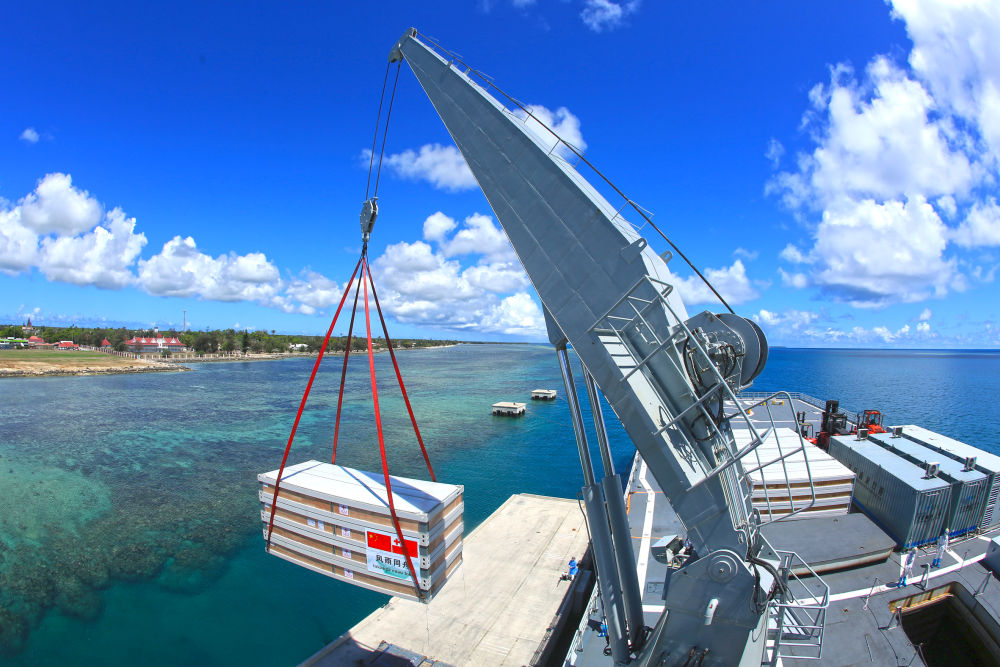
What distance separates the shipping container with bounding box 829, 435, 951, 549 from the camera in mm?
18250

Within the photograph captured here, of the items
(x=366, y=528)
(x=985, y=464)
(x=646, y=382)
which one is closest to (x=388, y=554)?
(x=366, y=528)

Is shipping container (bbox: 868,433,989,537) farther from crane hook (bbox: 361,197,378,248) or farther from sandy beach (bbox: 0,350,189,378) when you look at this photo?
sandy beach (bbox: 0,350,189,378)

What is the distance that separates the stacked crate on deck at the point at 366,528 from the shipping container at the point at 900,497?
61.7ft

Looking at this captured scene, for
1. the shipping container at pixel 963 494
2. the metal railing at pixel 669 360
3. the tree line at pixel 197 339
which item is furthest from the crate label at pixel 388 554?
the tree line at pixel 197 339

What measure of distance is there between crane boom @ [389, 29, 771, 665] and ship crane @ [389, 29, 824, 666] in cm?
2

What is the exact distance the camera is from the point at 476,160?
8.50 meters

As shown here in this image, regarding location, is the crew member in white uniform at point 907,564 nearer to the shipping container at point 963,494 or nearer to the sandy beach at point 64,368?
the shipping container at point 963,494

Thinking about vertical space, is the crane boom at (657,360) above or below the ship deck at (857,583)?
above

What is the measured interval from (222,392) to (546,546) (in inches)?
2834

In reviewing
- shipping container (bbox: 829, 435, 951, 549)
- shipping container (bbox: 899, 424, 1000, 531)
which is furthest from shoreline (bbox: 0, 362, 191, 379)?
shipping container (bbox: 899, 424, 1000, 531)

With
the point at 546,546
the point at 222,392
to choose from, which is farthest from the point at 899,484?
the point at 222,392

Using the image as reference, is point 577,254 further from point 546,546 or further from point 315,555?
point 546,546

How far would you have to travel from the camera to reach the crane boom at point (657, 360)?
617 centimetres

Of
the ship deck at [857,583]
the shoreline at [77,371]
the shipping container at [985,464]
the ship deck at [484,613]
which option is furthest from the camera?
the shoreline at [77,371]
